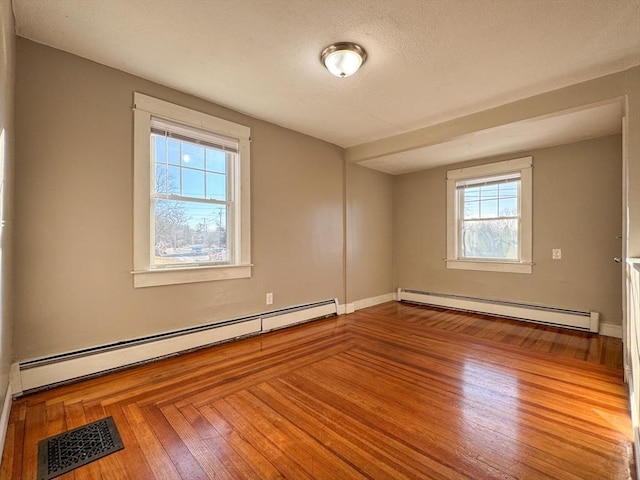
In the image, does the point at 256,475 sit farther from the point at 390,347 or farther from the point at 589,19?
the point at 589,19

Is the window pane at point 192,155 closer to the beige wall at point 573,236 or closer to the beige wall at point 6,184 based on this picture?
the beige wall at point 6,184

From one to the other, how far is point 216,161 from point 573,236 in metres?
4.35

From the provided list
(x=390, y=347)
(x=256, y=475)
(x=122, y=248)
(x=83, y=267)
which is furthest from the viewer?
(x=390, y=347)

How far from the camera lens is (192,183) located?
9.89ft

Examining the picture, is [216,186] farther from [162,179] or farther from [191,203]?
[162,179]

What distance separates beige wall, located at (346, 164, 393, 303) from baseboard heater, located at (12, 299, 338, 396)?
1.40 m

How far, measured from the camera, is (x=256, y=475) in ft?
4.66

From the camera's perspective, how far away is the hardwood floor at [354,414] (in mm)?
1478

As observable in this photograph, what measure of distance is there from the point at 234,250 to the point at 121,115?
1.58 m

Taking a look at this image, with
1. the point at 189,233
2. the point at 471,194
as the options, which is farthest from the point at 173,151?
the point at 471,194

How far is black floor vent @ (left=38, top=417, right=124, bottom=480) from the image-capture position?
1.47m

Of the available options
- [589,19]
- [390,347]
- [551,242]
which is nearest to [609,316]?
[551,242]

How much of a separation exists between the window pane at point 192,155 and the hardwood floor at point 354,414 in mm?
1845

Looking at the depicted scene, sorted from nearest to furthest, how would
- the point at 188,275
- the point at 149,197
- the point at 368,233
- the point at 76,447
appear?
the point at 76,447 → the point at 149,197 → the point at 188,275 → the point at 368,233
